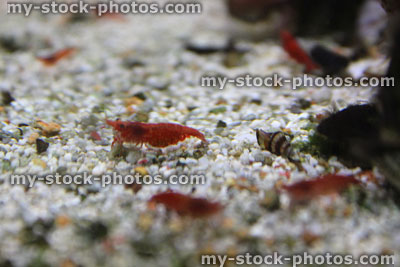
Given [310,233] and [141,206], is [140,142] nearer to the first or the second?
[141,206]

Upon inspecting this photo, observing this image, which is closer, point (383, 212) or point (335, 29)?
point (383, 212)

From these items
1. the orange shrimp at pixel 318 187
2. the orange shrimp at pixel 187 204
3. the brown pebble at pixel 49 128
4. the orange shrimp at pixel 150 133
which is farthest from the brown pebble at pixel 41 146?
the orange shrimp at pixel 318 187

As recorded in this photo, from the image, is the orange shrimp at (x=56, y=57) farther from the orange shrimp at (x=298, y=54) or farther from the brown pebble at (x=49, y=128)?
the orange shrimp at (x=298, y=54)

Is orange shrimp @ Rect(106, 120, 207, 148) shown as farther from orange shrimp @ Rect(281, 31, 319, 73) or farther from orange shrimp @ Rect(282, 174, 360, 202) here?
orange shrimp @ Rect(281, 31, 319, 73)

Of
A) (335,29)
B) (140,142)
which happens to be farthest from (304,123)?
(335,29)

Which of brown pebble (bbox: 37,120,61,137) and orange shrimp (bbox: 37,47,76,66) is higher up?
orange shrimp (bbox: 37,47,76,66)

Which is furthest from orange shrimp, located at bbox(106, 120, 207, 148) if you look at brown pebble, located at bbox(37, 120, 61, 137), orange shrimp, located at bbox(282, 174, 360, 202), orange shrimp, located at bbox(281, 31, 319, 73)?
orange shrimp, located at bbox(281, 31, 319, 73)
